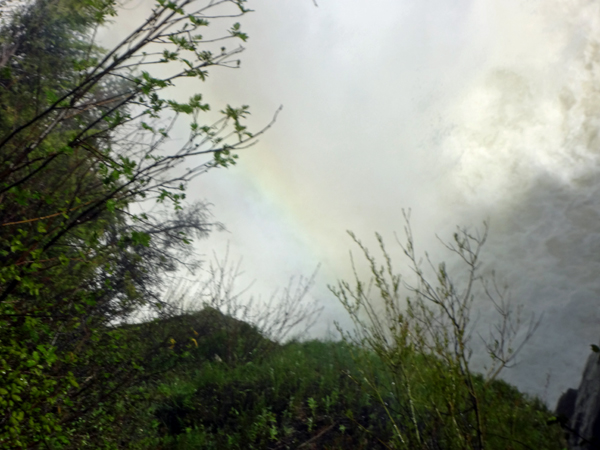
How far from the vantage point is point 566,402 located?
5.76m

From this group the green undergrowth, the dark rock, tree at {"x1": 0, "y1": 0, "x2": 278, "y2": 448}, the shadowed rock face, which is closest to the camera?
tree at {"x1": 0, "y1": 0, "x2": 278, "y2": 448}

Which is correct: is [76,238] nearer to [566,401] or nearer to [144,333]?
[144,333]

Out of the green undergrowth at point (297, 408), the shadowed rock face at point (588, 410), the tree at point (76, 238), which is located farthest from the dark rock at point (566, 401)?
the tree at point (76, 238)

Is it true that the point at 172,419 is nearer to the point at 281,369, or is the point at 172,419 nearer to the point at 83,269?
the point at 281,369

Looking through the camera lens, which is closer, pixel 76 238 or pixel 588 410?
pixel 588 410

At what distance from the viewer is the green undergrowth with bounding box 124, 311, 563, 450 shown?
4262 mm

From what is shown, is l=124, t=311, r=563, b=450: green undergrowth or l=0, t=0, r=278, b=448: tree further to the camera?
l=124, t=311, r=563, b=450: green undergrowth

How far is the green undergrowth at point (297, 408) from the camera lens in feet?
14.0

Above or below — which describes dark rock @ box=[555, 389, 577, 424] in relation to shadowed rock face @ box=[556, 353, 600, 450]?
above

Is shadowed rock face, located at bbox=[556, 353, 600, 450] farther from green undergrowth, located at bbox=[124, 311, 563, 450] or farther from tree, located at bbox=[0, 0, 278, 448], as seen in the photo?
tree, located at bbox=[0, 0, 278, 448]

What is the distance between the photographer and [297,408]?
5.11 metres

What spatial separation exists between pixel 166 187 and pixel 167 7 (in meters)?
0.99

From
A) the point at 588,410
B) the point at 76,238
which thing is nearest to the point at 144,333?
the point at 76,238

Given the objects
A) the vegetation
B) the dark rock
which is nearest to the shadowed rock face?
the vegetation
